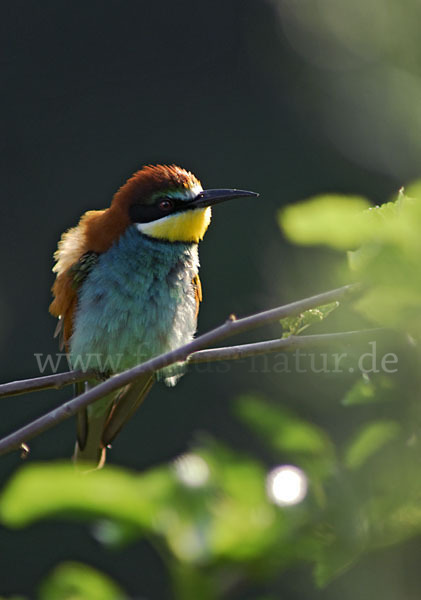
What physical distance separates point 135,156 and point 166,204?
3956 mm

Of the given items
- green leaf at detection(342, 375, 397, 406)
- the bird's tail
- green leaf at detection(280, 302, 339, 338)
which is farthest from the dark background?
green leaf at detection(342, 375, 397, 406)

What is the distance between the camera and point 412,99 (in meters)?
0.51

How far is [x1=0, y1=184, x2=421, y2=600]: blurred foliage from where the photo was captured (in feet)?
1.24

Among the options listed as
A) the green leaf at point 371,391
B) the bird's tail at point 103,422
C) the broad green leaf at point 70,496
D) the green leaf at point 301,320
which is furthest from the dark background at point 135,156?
the broad green leaf at point 70,496

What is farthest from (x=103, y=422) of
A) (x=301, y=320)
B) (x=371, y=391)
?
(x=371, y=391)

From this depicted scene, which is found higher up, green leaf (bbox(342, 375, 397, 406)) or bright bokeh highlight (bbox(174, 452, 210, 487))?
green leaf (bbox(342, 375, 397, 406))

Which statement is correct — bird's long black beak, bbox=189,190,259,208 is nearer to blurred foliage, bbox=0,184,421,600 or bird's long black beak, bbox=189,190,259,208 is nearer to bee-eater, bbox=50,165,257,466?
bee-eater, bbox=50,165,257,466

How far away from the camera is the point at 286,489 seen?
0.44 metres

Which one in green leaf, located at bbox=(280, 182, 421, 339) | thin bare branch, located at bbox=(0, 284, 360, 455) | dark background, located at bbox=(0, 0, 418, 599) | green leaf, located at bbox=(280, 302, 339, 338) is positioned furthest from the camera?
dark background, located at bbox=(0, 0, 418, 599)

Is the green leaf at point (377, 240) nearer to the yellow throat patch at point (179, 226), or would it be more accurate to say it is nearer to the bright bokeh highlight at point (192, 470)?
the bright bokeh highlight at point (192, 470)

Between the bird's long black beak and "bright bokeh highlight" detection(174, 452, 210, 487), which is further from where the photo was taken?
the bird's long black beak

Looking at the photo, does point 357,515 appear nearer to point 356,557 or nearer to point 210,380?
point 356,557

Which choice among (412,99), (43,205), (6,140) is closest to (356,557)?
(412,99)

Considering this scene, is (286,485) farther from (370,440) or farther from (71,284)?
(71,284)
